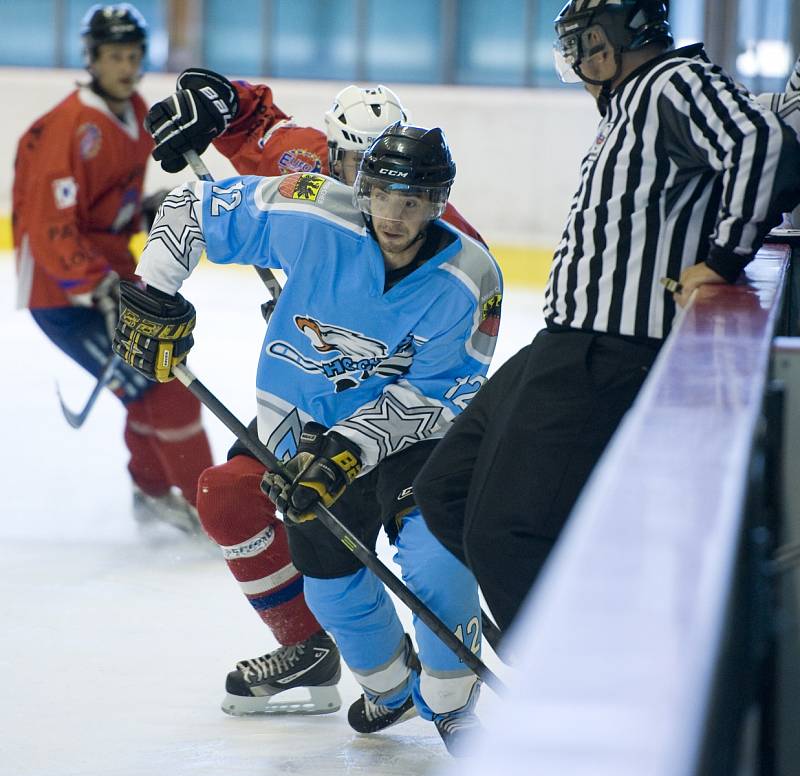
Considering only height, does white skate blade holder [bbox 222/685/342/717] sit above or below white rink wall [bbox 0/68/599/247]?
below

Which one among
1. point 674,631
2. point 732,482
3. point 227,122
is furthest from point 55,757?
point 674,631

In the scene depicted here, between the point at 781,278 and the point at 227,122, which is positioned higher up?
the point at 227,122

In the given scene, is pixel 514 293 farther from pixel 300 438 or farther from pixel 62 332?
pixel 300 438

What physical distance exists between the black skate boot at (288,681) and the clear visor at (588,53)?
3.79 feet

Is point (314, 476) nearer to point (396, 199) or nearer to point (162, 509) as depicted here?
point (396, 199)

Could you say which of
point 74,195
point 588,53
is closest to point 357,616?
point 588,53

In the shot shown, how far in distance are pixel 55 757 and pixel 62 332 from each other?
5.89 ft

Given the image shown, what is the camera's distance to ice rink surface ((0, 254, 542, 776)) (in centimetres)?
228

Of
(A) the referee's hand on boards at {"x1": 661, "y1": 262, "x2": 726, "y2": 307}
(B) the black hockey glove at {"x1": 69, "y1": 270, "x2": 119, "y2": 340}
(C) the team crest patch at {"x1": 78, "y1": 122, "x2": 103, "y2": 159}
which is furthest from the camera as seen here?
(C) the team crest patch at {"x1": 78, "y1": 122, "x2": 103, "y2": 159}

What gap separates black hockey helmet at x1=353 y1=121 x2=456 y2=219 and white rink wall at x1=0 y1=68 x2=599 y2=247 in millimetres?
5660

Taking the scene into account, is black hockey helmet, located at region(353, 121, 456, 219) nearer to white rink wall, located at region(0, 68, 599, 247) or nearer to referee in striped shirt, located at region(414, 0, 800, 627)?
referee in striped shirt, located at region(414, 0, 800, 627)

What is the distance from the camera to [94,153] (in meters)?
3.77

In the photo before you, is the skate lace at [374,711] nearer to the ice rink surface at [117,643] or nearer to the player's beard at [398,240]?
the ice rink surface at [117,643]

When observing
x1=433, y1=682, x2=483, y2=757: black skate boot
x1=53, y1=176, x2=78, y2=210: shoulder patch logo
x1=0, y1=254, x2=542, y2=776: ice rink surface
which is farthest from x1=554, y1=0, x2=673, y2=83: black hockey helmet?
x1=53, y1=176, x2=78, y2=210: shoulder patch logo
